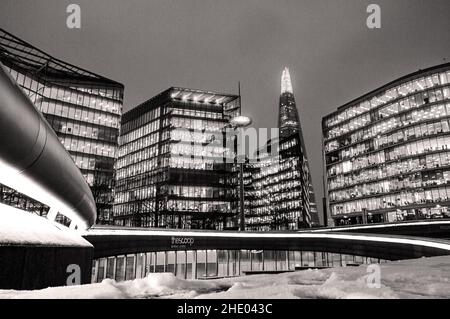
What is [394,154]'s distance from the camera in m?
80.2

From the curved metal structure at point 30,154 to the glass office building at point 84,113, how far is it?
6345 cm

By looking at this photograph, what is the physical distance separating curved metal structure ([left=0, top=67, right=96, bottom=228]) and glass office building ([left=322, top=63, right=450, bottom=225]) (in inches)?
3076

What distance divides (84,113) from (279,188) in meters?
101

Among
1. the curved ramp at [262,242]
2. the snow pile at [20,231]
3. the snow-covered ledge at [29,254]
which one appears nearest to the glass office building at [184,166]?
the curved ramp at [262,242]

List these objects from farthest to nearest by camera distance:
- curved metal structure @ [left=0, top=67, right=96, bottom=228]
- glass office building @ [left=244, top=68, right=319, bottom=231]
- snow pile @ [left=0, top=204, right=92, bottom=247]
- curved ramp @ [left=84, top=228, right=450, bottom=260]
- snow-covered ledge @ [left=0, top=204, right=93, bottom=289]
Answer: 1. glass office building @ [left=244, top=68, right=319, bottom=231]
2. curved ramp @ [left=84, top=228, right=450, bottom=260]
3. snow pile @ [left=0, top=204, right=92, bottom=247]
4. snow-covered ledge @ [left=0, top=204, right=93, bottom=289]
5. curved metal structure @ [left=0, top=67, right=96, bottom=228]

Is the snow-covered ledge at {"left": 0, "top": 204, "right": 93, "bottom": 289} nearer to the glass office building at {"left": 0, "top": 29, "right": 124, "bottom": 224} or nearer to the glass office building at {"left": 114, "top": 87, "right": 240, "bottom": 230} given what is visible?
the glass office building at {"left": 0, "top": 29, "right": 124, "bottom": 224}

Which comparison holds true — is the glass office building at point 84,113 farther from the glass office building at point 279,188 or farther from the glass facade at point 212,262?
the glass office building at point 279,188

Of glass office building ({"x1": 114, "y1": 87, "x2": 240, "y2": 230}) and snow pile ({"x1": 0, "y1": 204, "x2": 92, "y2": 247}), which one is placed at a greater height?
glass office building ({"x1": 114, "y1": 87, "x2": 240, "y2": 230})

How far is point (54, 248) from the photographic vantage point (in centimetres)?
662

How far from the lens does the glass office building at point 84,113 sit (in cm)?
6862

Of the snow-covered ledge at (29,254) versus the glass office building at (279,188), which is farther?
the glass office building at (279,188)

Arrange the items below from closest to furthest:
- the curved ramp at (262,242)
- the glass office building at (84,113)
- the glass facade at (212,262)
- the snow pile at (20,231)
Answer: the snow pile at (20,231)
the curved ramp at (262,242)
the glass facade at (212,262)
the glass office building at (84,113)

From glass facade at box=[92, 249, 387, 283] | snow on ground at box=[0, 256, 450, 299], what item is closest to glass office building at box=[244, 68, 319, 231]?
glass facade at box=[92, 249, 387, 283]

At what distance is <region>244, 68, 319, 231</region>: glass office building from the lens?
142 metres
